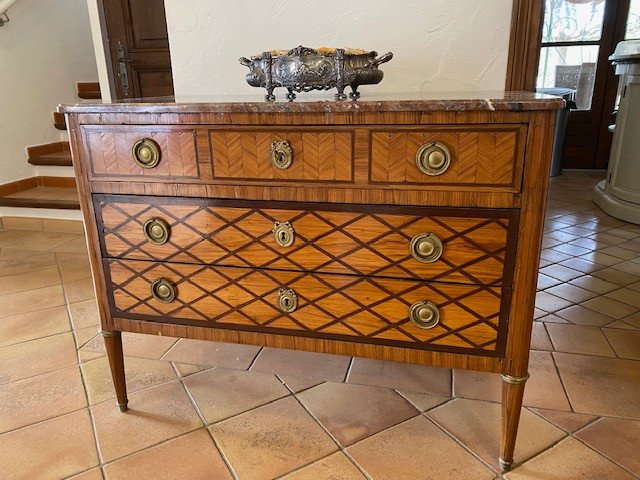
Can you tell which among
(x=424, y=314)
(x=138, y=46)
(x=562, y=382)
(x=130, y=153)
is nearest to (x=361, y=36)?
(x=130, y=153)

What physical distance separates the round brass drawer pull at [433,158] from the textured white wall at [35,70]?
3500 millimetres

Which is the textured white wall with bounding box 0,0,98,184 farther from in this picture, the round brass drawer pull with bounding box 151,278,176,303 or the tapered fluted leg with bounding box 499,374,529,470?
the tapered fluted leg with bounding box 499,374,529,470

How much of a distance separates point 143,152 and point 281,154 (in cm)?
37

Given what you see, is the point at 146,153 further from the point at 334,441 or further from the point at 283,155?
the point at 334,441

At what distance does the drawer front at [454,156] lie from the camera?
1021 mm

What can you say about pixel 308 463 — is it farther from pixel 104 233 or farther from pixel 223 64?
pixel 223 64

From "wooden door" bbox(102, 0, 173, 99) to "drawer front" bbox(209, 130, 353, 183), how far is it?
2758mm

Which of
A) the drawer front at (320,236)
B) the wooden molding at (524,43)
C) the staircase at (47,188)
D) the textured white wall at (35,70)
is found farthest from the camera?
the textured white wall at (35,70)

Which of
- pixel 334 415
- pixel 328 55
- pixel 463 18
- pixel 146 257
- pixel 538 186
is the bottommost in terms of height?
pixel 334 415

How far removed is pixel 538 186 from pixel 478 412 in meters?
0.78

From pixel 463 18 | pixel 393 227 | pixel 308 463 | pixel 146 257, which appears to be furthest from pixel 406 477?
pixel 463 18

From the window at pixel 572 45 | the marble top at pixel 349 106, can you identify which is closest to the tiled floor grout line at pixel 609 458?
the marble top at pixel 349 106

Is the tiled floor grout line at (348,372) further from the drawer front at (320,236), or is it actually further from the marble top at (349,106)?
the marble top at (349,106)

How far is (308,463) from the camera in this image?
129cm
